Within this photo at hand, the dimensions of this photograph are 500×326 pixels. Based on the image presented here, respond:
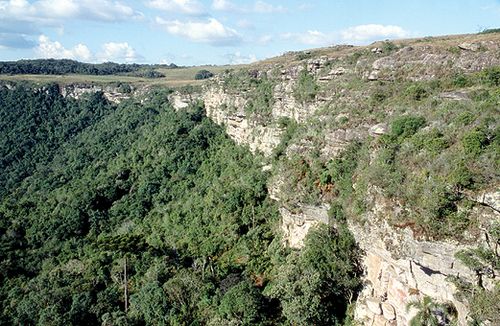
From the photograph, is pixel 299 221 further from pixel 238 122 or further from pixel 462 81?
pixel 238 122

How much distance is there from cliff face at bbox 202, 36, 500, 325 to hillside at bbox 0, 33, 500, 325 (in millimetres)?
120

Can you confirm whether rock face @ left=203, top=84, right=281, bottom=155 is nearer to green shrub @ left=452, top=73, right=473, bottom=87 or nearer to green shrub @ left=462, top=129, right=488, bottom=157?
green shrub @ left=452, top=73, right=473, bottom=87

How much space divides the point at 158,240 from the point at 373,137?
29.8m

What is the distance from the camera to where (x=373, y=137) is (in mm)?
32938

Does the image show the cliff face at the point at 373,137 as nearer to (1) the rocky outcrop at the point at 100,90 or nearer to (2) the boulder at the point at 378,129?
(2) the boulder at the point at 378,129

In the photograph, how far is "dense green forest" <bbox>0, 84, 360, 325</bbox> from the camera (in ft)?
107

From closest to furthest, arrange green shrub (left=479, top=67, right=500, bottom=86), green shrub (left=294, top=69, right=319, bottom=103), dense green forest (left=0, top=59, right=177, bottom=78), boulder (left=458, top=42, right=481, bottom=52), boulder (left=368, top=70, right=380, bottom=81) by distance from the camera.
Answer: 1. green shrub (left=479, top=67, right=500, bottom=86)
2. boulder (left=458, top=42, right=481, bottom=52)
3. boulder (left=368, top=70, right=380, bottom=81)
4. green shrub (left=294, top=69, right=319, bottom=103)
5. dense green forest (left=0, top=59, right=177, bottom=78)

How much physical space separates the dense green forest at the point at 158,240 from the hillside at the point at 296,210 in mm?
194

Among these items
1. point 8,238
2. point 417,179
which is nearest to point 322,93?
point 417,179

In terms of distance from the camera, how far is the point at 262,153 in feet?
186

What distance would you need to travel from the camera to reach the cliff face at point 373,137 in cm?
2441

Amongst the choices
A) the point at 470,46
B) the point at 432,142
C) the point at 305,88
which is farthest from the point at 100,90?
the point at 432,142

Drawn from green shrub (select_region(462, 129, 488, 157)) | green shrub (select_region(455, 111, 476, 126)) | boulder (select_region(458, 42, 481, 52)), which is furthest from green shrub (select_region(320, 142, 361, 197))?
boulder (select_region(458, 42, 481, 52))

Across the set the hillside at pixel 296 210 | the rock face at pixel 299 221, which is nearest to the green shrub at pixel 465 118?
the hillside at pixel 296 210
